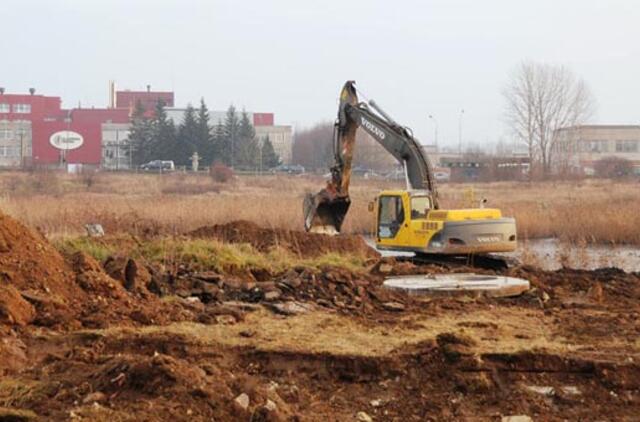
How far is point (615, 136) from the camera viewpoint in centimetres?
10600

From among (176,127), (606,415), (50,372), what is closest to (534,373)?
(606,415)

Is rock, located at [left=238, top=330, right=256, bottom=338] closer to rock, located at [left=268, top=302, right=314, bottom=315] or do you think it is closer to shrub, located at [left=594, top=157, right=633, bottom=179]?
rock, located at [left=268, top=302, right=314, bottom=315]

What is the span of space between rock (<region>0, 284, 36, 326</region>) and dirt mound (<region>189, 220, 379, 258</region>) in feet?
32.3

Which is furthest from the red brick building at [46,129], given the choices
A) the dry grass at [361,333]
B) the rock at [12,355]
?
the rock at [12,355]

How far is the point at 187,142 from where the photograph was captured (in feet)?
286

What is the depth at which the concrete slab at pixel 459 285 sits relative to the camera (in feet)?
49.3

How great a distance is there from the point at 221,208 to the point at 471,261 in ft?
49.5

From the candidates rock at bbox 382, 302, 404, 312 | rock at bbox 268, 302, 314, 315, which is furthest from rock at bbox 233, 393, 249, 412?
rock at bbox 382, 302, 404, 312

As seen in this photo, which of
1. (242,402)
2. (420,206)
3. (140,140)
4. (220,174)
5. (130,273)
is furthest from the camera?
(140,140)

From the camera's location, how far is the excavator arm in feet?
72.7

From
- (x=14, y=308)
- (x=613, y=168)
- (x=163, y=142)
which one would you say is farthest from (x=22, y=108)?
(x=14, y=308)

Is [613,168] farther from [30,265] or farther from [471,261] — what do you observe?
[30,265]

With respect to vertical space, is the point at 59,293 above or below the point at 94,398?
above

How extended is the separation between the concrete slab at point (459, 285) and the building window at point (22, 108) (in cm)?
8911
